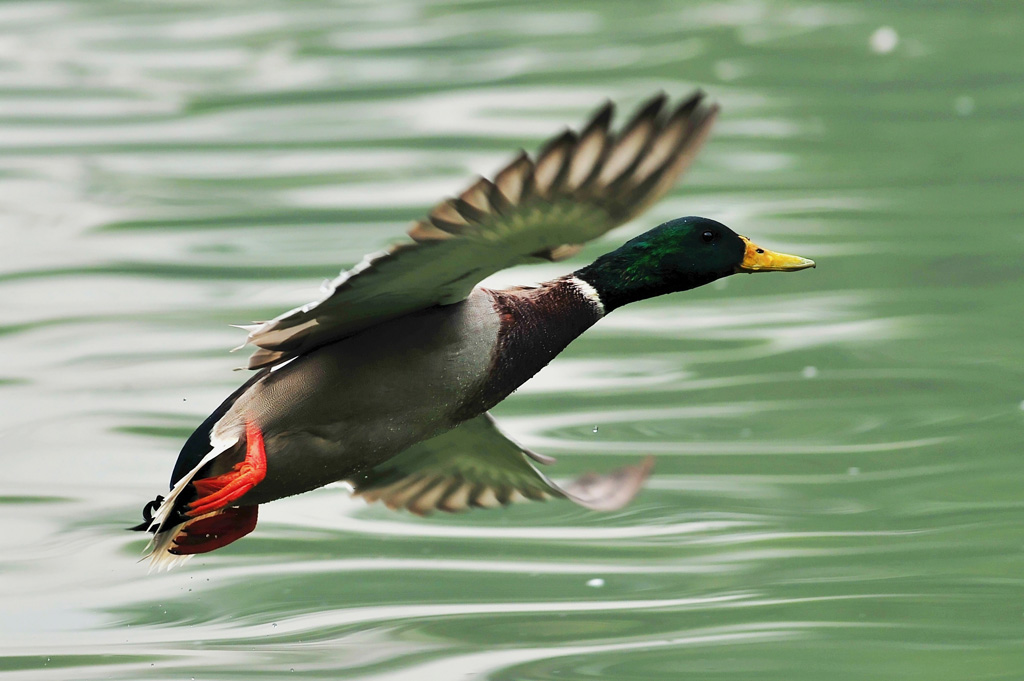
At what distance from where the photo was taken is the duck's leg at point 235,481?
12.2 ft

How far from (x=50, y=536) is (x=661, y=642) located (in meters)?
2.06

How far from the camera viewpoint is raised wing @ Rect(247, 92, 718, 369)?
327 cm

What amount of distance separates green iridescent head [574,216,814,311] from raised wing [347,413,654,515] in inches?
26.5

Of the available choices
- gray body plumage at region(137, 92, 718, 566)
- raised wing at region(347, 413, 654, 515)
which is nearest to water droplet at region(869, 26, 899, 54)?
raised wing at region(347, 413, 654, 515)

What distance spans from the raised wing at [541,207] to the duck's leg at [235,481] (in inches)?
10.8

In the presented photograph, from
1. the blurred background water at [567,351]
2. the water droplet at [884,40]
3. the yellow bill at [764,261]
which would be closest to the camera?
the yellow bill at [764,261]

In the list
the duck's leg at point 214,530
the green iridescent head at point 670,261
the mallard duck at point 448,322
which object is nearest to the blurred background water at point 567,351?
the duck's leg at point 214,530

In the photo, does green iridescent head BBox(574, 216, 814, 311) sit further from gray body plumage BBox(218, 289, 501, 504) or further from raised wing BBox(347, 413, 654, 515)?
raised wing BBox(347, 413, 654, 515)

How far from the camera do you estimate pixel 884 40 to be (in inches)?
388

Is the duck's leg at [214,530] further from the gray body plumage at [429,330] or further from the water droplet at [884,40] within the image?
the water droplet at [884,40]

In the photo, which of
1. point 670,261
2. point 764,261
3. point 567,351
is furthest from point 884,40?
point 670,261

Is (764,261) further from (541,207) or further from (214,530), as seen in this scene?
(214,530)

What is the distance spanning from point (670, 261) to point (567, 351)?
7.94ft

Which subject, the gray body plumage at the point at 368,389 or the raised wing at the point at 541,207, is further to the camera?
the gray body plumage at the point at 368,389
